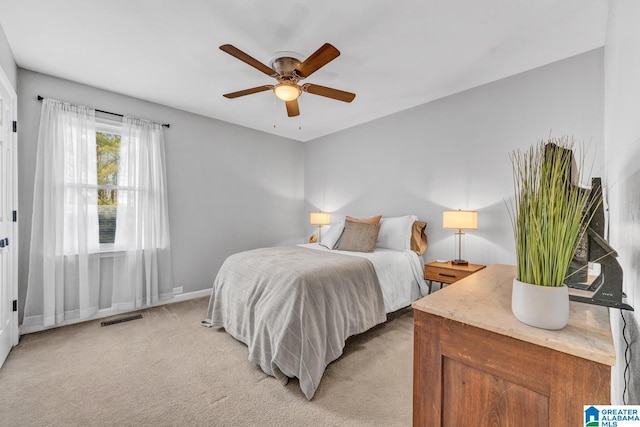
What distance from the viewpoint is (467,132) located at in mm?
3145

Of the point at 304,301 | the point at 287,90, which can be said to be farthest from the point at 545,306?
the point at 287,90

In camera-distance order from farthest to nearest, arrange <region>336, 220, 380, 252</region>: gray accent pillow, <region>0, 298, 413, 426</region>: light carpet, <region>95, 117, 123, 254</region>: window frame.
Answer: <region>336, 220, 380, 252</region>: gray accent pillow < <region>95, 117, 123, 254</region>: window frame < <region>0, 298, 413, 426</region>: light carpet

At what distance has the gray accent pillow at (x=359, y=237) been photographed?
10.6 ft

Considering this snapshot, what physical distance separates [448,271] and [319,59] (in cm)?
234

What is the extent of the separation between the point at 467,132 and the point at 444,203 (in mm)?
863

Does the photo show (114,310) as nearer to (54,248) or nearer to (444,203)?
(54,248)

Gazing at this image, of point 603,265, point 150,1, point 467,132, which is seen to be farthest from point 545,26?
point 150,1

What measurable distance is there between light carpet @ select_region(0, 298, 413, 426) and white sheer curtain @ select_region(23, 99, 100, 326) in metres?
0.32

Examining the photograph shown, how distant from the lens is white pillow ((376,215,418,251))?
3.31 meters

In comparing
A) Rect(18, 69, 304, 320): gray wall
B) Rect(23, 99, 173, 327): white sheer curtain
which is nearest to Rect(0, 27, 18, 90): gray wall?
Rect(18, 69, 304, 320): gray wall

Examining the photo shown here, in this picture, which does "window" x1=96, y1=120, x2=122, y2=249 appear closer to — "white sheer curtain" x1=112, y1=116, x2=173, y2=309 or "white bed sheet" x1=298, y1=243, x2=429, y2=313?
"white sheer curtain" x1=112, y1=116, x2=173, y2=309

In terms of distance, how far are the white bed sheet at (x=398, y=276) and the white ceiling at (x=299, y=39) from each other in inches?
74.9

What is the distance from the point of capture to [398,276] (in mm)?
2879

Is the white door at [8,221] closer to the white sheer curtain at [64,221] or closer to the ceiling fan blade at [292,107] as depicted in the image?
the white sheer curtain at [64,221]
